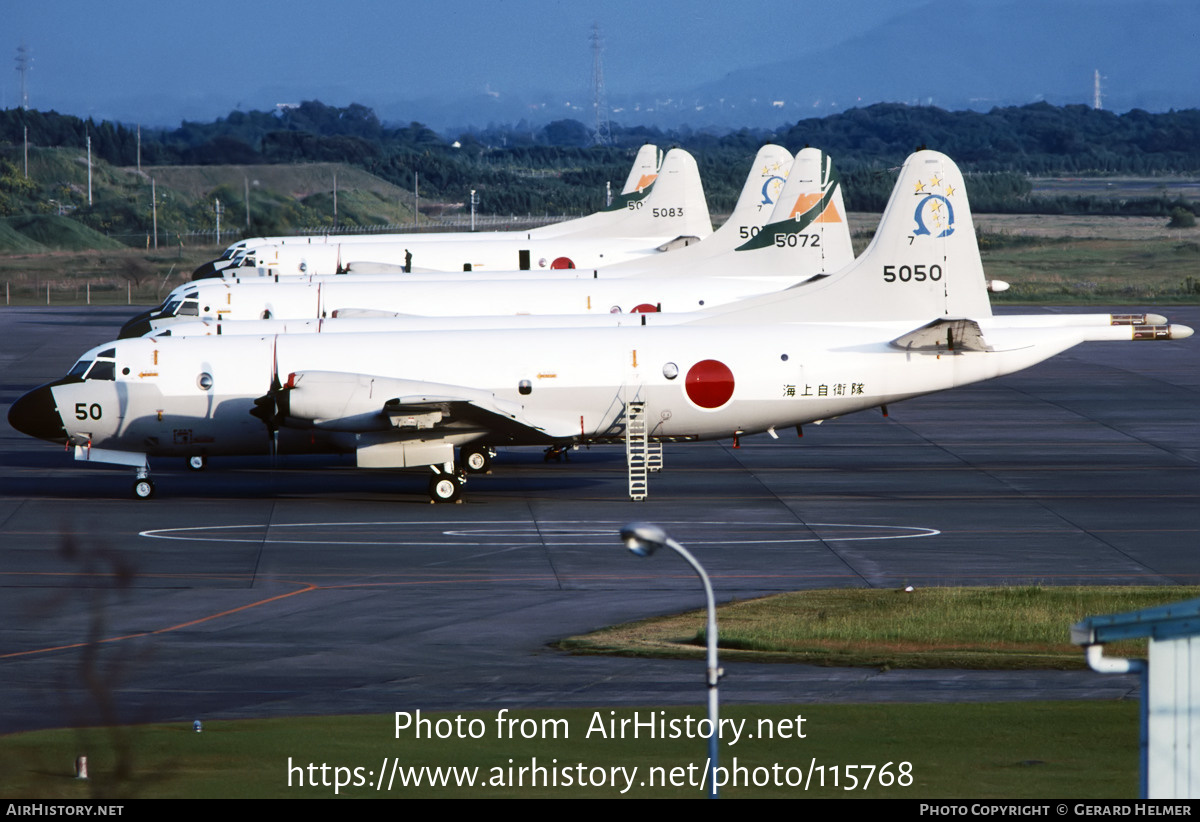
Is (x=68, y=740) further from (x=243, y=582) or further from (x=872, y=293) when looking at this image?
(x=872, y=293)

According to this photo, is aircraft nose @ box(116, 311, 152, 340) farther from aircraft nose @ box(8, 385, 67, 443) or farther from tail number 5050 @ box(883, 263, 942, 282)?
tail number 5050 @ box(883, 263, 942, 282)

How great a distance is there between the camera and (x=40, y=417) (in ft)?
125

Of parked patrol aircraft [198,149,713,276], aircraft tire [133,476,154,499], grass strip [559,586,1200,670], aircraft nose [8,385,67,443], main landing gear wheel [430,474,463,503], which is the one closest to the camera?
grass strip [559,586,1200,670]

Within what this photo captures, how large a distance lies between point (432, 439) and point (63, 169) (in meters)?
138

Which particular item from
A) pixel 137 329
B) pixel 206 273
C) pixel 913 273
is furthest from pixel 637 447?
pixel 206 273

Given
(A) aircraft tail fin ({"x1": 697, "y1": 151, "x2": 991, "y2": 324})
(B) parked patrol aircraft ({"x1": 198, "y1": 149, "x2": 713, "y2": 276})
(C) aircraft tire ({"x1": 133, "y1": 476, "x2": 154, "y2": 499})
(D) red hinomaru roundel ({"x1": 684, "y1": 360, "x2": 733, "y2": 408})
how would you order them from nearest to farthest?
(D) red hinomaru roundel ({"x1": 684, "y1": 360, "x2": 733, "y2": 408}) < (C) aircraft tire ({"x1": 133, "y1": 476, "x2": 154, "y2": 499}) < (A) aircraft tail fin ({"x1": 697, "y1": 151, "x2": 991, "y2": 324}) < (B) parked patrol aircraft ({"x1": 198, "y1": 149, "x2": 713, "y2": 276})

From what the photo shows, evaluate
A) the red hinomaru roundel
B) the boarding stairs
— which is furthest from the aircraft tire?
the red hinomaru roundel

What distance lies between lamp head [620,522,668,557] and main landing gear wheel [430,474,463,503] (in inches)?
959

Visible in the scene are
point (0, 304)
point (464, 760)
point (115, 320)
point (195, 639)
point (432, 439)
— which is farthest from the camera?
point (0, 304)

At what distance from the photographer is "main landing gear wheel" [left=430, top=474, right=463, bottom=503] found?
37.9 m

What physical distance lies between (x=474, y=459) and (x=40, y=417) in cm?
1133

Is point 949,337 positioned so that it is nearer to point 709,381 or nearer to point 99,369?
point 709,381
